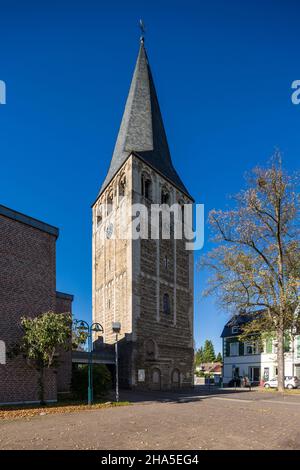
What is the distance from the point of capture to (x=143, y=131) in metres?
40.3

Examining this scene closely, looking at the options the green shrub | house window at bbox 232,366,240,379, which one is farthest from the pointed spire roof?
house window at bbox 232,366,240,379

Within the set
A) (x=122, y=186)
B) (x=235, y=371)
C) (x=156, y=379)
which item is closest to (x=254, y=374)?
(x=235, y=371)

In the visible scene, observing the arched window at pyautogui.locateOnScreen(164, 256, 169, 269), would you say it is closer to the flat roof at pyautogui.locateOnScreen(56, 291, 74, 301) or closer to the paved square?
the flat roof at pyautogui.locateOnScreen(56, 291, 74, 301)

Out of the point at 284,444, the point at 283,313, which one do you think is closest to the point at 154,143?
the point at 283,313

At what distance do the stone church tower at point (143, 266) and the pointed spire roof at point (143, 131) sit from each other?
0.10 m

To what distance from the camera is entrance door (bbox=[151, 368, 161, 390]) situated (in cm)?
3205

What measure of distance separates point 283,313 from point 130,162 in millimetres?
18924

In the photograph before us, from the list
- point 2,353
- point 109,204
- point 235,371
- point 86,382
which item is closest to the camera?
point 2,353

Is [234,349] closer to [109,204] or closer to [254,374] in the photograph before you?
[254,374]

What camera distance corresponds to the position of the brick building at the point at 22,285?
1630 centimetres

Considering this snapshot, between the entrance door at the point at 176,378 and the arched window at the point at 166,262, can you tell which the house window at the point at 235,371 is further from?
the arched window at the point at 166,262

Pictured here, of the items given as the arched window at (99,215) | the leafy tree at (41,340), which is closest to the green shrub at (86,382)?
the leafy tree at (41,340)

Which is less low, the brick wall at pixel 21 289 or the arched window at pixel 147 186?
the arched window at pixel 147 186

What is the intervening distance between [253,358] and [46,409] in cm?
3638
